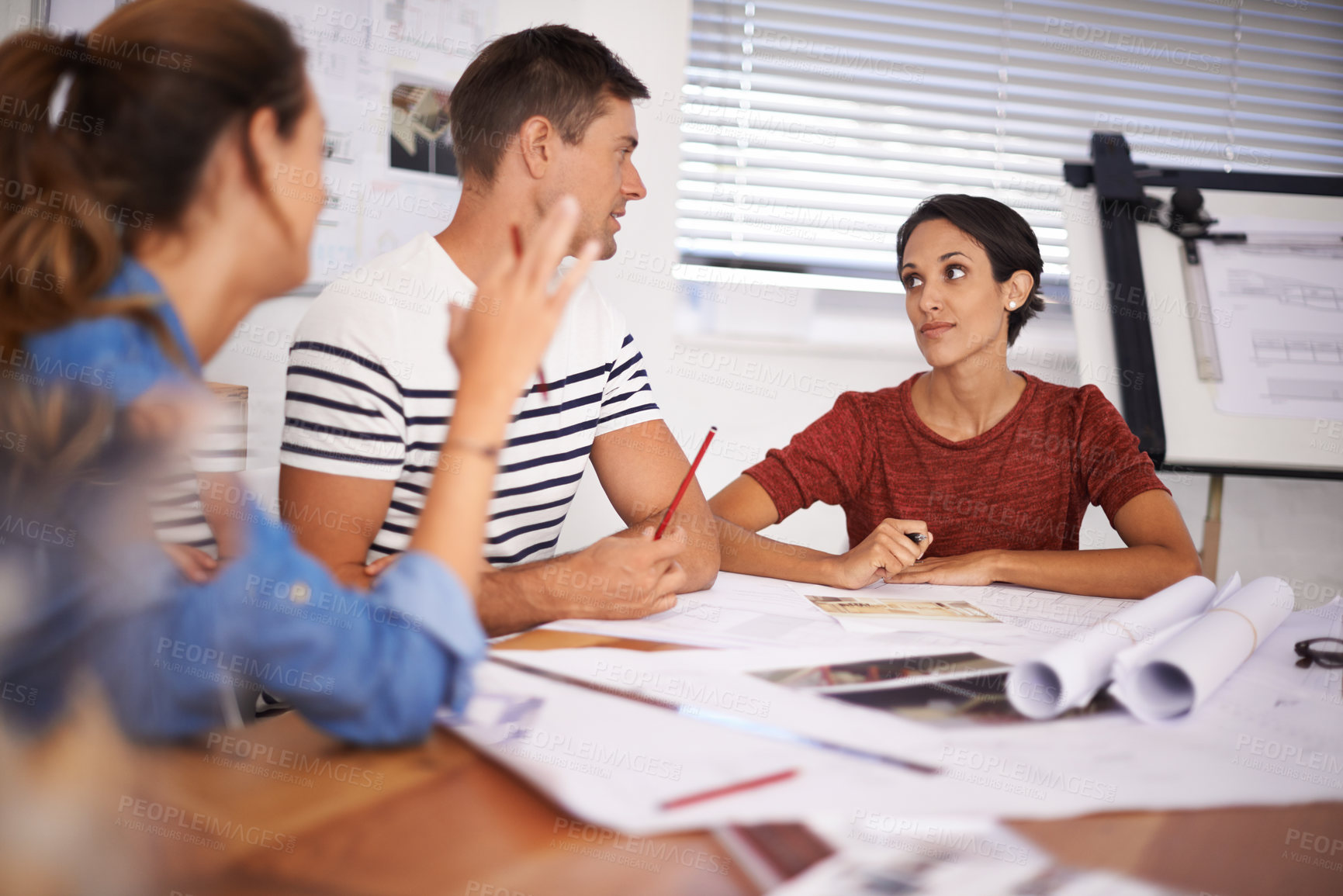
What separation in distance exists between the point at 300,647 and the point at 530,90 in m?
0.91

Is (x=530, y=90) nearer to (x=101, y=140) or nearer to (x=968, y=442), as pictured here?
(x=101, y=140)

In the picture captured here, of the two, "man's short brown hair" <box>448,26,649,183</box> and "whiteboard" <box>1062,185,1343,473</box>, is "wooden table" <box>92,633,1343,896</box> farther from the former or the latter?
"whiteboard" <box>1062,185,1343,473</box>

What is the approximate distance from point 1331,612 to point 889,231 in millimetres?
1673

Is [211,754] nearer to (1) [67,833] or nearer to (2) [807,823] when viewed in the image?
(1) [67,833]

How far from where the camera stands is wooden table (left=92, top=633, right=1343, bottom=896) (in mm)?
430

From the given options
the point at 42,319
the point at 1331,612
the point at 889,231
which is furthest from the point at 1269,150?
the point at 42,319

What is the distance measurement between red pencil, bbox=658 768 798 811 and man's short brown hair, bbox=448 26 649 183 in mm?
909

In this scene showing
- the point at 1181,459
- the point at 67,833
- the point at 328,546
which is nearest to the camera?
the point at 67,833

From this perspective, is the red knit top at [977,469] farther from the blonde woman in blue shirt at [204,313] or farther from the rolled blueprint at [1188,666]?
the blonde woman in blue shirt at [204,313]

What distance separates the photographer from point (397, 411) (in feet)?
3.28

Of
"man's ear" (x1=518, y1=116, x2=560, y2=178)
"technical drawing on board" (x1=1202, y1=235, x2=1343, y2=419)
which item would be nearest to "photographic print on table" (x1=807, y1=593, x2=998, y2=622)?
"man's ear" (x1=518, y1=116, x2=560, y2=178)

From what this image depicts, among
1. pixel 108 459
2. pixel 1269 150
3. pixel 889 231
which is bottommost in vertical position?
pixel 108 459

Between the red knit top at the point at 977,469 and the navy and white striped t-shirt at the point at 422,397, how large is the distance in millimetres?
450

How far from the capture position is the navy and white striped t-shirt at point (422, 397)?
0.95m
